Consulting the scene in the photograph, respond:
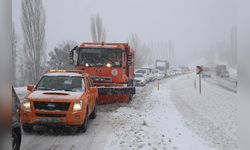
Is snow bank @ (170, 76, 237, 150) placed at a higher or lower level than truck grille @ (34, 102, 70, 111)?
lower

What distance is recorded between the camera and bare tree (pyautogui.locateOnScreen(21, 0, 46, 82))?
32.1 meters

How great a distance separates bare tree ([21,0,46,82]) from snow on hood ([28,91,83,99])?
74.6 ft

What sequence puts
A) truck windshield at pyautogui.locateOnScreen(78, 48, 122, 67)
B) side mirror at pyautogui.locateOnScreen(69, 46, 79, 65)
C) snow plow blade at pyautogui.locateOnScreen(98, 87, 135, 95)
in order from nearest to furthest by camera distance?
snow plow blade at pyautogui.locateOnScreen(98, 87, 135, 95), side mirror at pyautogui.locateOnScreen(69, 46, 79, 65), truck windshield at pyautogui.locateOnScreen(78, 48, 122, 67)

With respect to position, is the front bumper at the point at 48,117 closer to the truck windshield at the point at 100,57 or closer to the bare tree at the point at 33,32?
the truck windshield at the point at 100,57

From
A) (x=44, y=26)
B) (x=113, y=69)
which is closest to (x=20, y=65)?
(x=44, y=26)

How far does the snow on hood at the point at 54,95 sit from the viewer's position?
9203 millimetres

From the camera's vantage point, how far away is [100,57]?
16562mm

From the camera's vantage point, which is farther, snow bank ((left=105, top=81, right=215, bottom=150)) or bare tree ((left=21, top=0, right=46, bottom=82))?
bare tree ((left=21, top=0, right=46, bottom=82))

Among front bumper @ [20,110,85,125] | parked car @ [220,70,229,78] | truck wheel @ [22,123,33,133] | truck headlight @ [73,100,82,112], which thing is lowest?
parked car @ [220,70,229,78]

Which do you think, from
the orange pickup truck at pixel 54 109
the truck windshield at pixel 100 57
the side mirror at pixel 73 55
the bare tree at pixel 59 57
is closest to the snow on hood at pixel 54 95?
the orange pickup truck at pixel 54 109

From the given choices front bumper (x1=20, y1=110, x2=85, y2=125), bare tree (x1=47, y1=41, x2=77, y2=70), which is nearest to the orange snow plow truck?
front bumper (x1=20, y1=110, x2=85, y2=125)

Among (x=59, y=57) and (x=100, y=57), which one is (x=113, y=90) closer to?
(x=100, y=57)

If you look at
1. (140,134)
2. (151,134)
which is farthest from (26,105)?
(151,134)

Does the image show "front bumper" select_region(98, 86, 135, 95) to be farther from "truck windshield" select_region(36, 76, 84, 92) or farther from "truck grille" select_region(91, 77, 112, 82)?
"truck windshield" select_region(36, 76, 84, 92)
